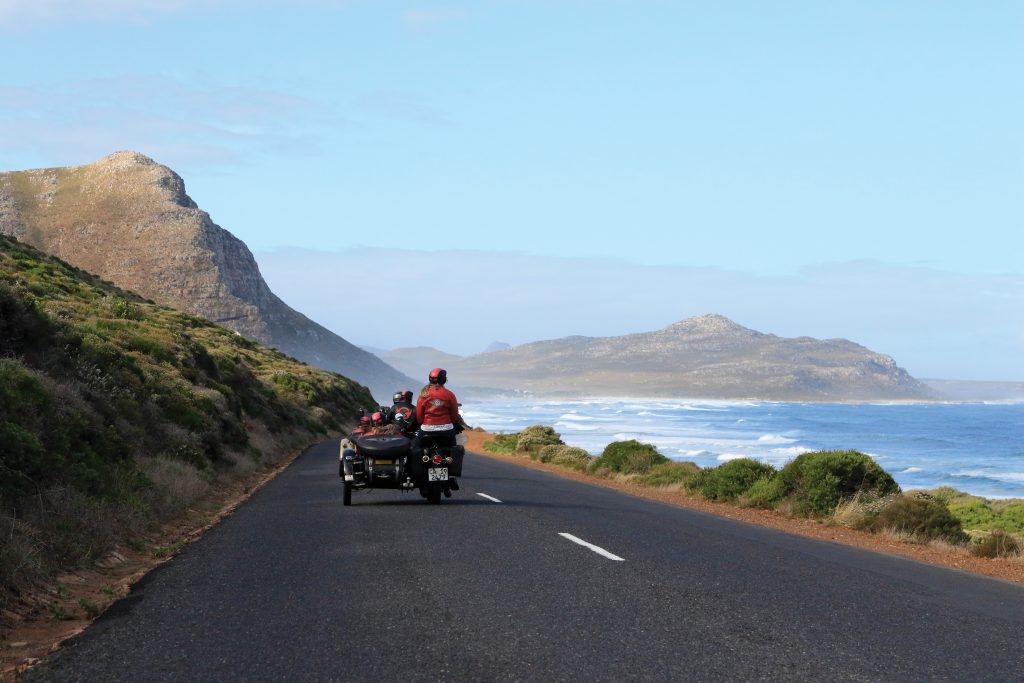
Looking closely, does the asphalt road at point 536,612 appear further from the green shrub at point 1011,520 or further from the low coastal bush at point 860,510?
the green shrub at point 1011,520

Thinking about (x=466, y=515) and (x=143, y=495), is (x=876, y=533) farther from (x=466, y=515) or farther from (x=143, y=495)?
(x=143, y=495)

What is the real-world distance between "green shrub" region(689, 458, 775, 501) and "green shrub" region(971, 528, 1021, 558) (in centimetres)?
755

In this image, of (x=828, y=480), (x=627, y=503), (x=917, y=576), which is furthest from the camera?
(x=828, y=480)

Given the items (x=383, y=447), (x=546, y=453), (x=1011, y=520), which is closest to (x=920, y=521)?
(x=383, y=447)

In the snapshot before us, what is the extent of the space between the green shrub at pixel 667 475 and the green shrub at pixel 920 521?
26.1ft

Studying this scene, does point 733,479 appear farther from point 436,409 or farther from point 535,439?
point 535,439

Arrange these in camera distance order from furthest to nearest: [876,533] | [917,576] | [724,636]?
1. [876,533]
2. [917,576]
3. [724,636]

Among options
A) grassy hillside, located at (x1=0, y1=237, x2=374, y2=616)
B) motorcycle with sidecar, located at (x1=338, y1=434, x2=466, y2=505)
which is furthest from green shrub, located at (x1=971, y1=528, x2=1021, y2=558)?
grassy hillside, located at (x1=0, y1=237, x2=374, y2=616)

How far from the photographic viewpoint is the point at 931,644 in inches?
264

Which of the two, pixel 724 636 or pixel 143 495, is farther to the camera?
pixel 143 495

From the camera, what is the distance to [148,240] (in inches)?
5487

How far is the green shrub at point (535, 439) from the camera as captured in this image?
142 feet

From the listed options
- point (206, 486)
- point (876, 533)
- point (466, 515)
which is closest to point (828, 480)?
point (876, 533)

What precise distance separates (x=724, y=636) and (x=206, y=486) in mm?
14738
